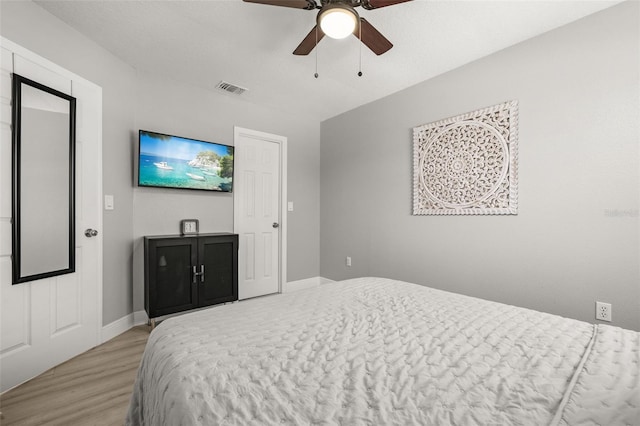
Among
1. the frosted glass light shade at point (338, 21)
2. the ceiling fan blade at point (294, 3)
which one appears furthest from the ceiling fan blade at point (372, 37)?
the ceiling fan blade at point (294, 3)

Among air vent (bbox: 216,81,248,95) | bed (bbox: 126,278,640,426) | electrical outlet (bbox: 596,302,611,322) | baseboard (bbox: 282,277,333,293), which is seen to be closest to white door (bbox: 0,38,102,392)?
air vent (bbox: 216,81,248,95)

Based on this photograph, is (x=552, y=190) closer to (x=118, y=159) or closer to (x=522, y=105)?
(x=522, y=105)

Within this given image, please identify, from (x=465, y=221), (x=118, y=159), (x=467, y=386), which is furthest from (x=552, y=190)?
(x=118, y=159)

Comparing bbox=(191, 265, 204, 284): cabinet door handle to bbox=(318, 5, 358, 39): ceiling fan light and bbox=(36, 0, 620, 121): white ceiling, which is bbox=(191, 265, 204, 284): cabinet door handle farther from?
bbox=(318, 5, 358, 39): ceiling fan light

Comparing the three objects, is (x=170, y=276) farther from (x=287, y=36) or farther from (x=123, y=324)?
(x=287, y=36)

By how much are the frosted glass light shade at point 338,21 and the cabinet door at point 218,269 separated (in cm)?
215

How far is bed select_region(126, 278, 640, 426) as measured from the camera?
2.21 feet

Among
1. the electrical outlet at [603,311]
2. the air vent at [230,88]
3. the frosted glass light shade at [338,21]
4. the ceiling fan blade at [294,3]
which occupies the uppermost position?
the air vent at [230,88]

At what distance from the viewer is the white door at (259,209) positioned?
3518 millimetres

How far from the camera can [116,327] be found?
2.49m

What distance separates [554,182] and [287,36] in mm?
2349

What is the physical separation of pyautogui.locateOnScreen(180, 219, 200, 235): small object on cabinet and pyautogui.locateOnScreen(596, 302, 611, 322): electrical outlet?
3.50m

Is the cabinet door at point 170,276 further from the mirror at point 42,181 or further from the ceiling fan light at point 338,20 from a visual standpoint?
the ceiling fan light at point 338,20

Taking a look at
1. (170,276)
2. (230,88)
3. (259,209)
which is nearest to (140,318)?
(170,276)
